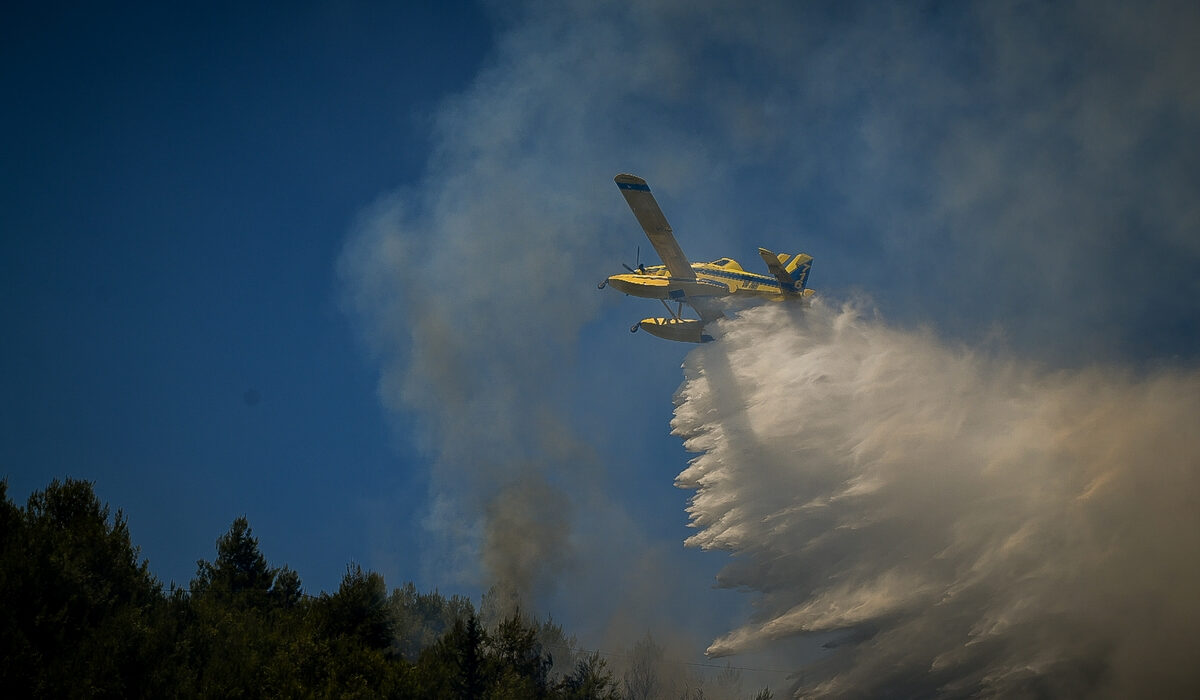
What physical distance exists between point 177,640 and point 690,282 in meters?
29.7

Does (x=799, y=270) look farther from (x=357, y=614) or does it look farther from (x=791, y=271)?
(x=357, y=614)

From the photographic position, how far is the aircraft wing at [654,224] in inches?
1816

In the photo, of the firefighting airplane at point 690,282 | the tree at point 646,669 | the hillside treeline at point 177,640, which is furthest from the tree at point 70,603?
the tree at point 646,669

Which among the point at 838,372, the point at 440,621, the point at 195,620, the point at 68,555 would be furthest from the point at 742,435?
the point at 440,621

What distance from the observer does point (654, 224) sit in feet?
155

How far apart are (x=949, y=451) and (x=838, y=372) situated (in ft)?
21.5

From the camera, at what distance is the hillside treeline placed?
109 feet

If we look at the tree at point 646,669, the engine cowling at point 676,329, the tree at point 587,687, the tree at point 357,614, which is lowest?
the tree at point 587,687

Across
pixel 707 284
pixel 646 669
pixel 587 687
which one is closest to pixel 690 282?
pixel 707 284

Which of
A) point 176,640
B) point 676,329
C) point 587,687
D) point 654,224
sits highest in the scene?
point 654,224

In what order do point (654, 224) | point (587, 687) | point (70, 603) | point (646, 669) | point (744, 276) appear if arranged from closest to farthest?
point (70, 603) < point (587, 687) < point (654, 224) < point (744, 276) < point (646, 669)

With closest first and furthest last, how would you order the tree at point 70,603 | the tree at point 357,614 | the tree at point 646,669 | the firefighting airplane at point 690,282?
the tree at point 70,603 < the tree at point 357,614 < the firefighting airplane at point 690,282 < the tree at point 646,669

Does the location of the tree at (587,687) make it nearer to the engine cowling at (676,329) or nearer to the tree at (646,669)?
the engine cowling at (676,329)

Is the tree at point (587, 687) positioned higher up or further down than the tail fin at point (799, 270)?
further down
